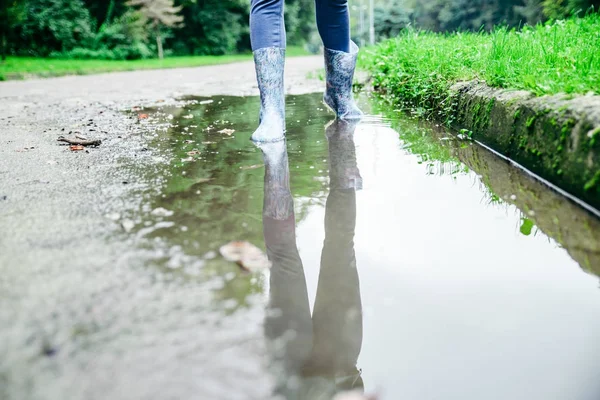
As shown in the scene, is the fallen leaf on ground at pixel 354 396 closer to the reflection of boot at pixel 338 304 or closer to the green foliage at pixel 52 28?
the reflection of boot at pixel 338 304

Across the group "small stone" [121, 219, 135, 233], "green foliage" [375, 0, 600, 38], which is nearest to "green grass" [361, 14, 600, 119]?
"small stone" [121, 219, 135, 233]

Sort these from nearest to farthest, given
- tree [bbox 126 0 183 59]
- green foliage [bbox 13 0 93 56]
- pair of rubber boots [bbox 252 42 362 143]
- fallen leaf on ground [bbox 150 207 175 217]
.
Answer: fallen leaf on ground [bbox 150 207 175 217] < pair of rubber boots [bbox 252 42 362 143] < green foliage [bbox 13 0 93 56] < tree [bbox 126 0 183 59]

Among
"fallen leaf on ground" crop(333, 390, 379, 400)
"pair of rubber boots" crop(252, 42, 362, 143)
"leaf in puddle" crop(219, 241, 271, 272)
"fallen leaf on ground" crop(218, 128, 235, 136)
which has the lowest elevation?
"fallen leaf on ground" crop(333, 390, 379, 400)

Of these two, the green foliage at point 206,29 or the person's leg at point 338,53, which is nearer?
the person's leg at point 338,53

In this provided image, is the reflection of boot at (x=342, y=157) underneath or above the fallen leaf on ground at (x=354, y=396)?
above

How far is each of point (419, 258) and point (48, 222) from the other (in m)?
1.03

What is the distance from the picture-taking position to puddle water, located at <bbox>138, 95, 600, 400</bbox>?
2.77ft

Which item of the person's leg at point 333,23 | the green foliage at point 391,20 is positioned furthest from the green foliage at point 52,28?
the person's leg at point 333,23

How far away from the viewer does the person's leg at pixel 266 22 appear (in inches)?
102

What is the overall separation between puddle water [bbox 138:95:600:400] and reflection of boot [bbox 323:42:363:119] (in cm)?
101

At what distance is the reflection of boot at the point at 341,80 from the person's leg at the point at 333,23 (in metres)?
0.05

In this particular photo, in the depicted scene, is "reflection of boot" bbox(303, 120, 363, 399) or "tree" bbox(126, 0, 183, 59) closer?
"reflection of boot" bbox(303, 120, 363, 399)

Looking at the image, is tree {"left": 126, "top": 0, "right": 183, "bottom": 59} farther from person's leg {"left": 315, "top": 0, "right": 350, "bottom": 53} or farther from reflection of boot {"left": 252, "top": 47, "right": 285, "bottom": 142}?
reflection of boot {"left": 252, "top": 47, "right": 285, "bottom": 142}

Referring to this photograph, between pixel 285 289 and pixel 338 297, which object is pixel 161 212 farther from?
pixel 338 297
